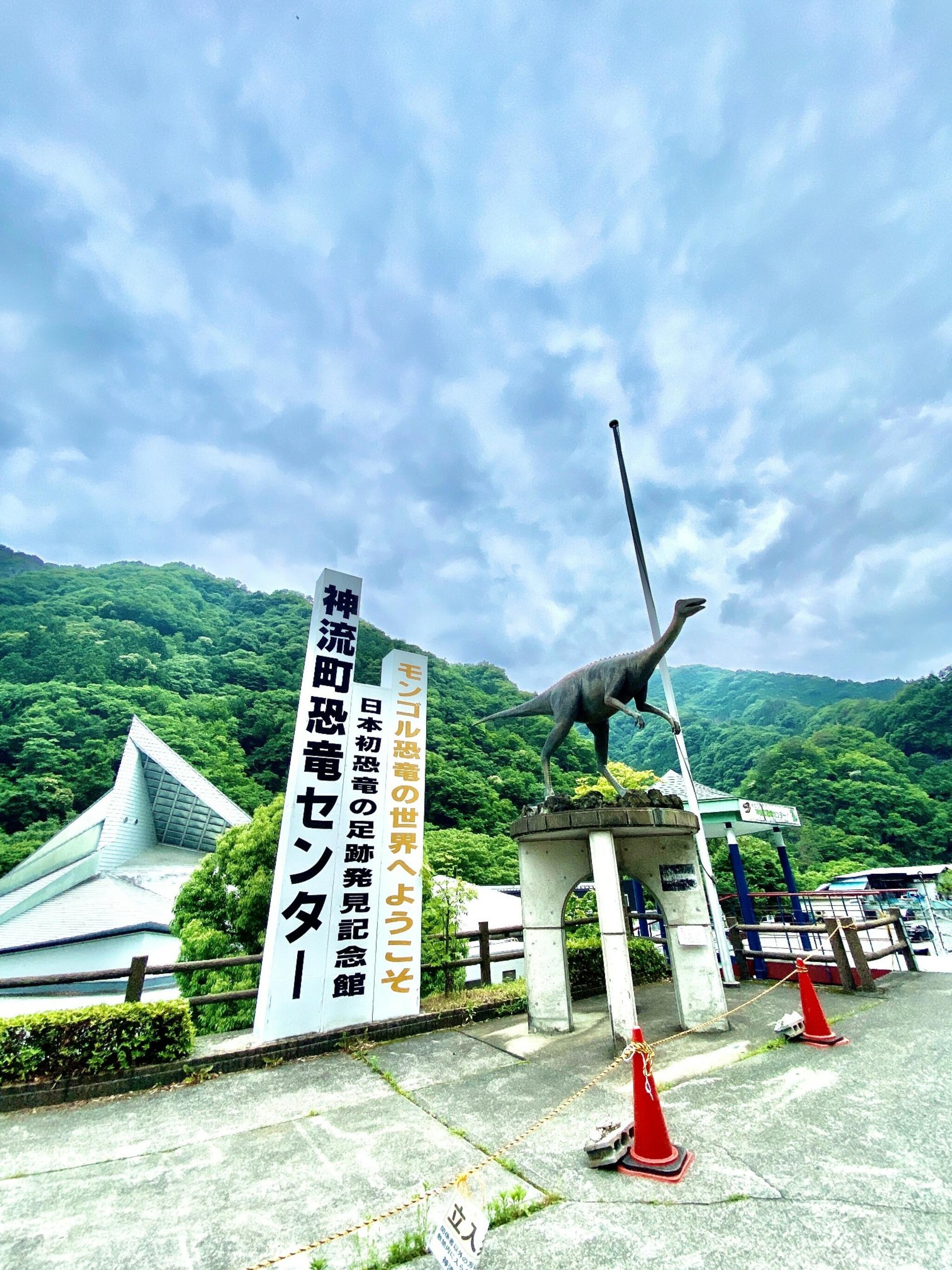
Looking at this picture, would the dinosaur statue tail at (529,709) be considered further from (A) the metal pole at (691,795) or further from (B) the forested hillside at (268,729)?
(B) the forested hillside at (268,729)

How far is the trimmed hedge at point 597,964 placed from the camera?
8.41 meters

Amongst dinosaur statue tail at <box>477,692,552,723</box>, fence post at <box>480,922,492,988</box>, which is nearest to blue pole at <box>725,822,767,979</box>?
fence post at <box>480,922,492,988</box>

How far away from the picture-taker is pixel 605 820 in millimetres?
5992

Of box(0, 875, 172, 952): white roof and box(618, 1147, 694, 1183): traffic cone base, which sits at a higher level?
box(0, 875, 172, 952): white roof

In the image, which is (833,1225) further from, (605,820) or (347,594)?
(347,594)

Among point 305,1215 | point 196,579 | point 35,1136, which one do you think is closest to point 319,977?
point 35,1136

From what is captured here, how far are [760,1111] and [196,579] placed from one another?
71772 millimetres

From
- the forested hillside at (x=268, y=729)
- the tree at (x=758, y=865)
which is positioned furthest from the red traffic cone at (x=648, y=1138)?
the tree at (x=758, y=865)

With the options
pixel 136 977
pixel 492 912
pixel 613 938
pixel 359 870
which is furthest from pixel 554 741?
pixel 492 912

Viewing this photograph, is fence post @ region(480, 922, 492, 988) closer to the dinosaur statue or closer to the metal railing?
the metal railing

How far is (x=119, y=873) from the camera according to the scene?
23844mm

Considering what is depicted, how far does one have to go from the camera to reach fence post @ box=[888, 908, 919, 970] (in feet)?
27.9

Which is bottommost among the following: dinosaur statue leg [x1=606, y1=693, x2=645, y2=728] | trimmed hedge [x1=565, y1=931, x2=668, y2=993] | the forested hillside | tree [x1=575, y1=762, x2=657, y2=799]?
trimmed hedge [x1=565, y1=931, x2=668, y2=993]

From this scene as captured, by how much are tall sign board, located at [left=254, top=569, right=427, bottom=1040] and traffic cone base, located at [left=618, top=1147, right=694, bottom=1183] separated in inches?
160
